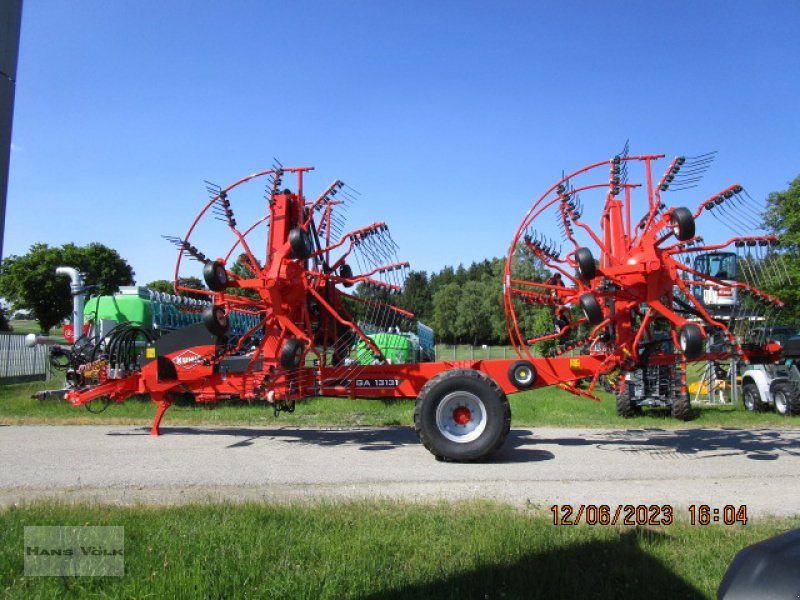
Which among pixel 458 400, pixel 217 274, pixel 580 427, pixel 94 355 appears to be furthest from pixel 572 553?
pixel 94 355

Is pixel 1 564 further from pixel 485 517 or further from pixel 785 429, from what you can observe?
pixel 785 429

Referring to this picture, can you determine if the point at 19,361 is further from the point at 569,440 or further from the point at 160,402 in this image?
the point at 569,440

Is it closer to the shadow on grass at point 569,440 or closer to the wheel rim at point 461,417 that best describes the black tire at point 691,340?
the shadow on grass at point 569,440

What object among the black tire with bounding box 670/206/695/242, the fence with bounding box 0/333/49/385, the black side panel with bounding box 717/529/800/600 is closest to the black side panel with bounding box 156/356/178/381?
the black tire with bounding box 670/206/695/242

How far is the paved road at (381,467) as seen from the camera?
6.48m

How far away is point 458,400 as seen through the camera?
8.19 m

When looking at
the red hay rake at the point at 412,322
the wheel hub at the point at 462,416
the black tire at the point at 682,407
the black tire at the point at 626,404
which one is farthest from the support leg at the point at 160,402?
the black tire at the point at 682,407

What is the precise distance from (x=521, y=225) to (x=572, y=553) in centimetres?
505

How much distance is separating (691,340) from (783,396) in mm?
8556

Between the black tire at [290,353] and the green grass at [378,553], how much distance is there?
3.23 metres

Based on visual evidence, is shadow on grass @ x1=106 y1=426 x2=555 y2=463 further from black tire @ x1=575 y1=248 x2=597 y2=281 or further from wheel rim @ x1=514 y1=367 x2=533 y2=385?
black tire @ x1=575 y1=248 x2=597 y2=281

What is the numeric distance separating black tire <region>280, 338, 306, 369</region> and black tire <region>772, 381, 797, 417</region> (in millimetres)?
11679

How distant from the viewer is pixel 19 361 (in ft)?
80.8

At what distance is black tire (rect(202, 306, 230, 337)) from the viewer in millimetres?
9391
